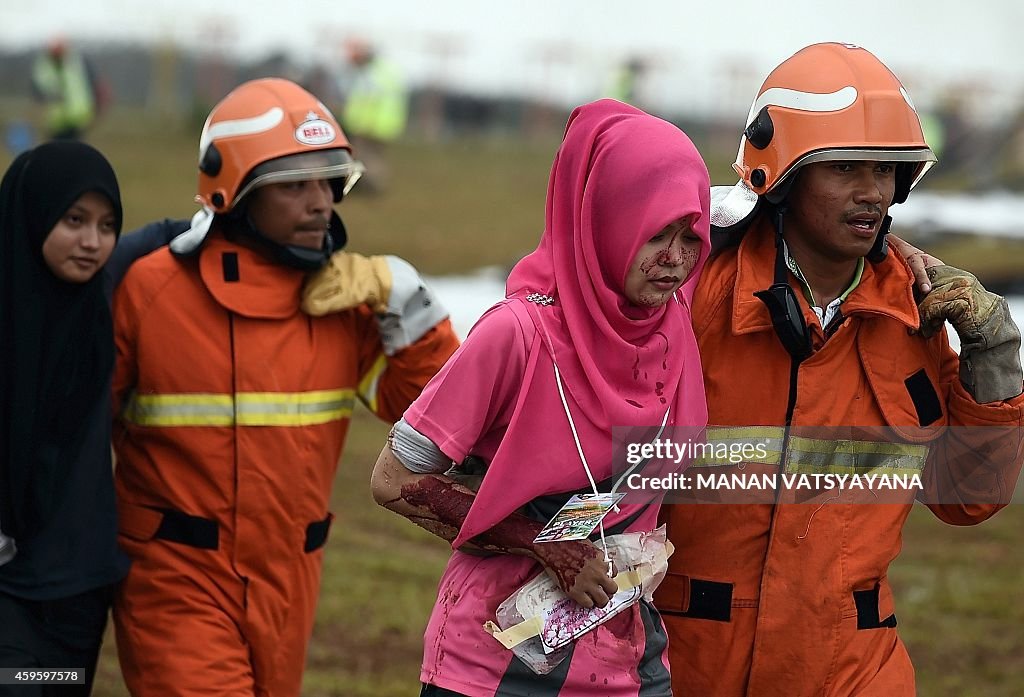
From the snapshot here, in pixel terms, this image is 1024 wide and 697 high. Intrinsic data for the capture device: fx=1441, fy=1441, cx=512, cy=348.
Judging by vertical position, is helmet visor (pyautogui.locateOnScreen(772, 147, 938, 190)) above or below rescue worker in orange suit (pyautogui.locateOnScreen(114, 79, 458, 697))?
above

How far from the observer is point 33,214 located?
12.4ft

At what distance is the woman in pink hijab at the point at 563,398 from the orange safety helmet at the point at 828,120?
0.47 metres

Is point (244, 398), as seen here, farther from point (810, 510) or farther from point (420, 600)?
point (420, 600)

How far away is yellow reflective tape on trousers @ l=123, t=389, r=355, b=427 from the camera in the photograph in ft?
13.1

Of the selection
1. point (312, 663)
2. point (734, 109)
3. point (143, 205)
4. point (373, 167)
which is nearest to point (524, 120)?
point (734, 109)

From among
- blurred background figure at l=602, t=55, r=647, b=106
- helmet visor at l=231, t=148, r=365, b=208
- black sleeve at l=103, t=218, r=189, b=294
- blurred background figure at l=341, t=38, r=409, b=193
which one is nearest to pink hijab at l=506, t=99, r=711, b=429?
helmet visor at l=231, t=148, r=365, b=208

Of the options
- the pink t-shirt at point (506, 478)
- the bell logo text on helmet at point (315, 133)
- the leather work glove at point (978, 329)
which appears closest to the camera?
the pink t-shirt at point (506, 478)

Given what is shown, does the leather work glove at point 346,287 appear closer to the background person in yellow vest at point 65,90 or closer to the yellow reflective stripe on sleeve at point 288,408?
the yellow reflective stripe on sleeve at point 288,408

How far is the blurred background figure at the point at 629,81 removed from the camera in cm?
2203

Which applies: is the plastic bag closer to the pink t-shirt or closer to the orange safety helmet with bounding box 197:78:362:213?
the pink t-shirt

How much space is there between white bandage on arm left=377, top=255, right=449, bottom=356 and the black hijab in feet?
2.56

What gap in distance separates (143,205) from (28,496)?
12562 mm

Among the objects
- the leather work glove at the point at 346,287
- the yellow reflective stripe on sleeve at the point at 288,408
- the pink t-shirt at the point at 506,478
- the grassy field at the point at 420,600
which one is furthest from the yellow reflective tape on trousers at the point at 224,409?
the grassy field at the point at 420,600

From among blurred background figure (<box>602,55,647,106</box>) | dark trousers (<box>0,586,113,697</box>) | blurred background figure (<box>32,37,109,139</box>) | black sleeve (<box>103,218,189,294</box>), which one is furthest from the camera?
blurred background figure (<box>602,55,647,106</box>)
